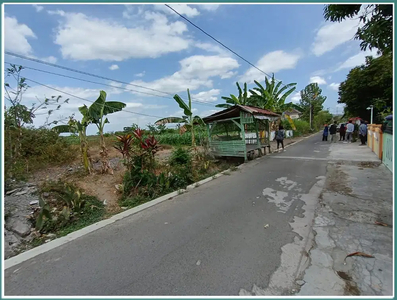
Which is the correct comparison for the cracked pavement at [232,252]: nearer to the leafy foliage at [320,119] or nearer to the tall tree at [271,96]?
the tall tree at [271,96]

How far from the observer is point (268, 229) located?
11.0 feet

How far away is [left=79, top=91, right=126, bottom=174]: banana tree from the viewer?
21.5ft

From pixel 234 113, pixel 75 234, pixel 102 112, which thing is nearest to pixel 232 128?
pixel 234 113

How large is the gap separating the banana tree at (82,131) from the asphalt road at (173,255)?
11.0 ft

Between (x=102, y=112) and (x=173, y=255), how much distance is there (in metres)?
5.45

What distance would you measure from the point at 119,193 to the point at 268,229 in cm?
375

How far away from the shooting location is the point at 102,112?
6.65 m

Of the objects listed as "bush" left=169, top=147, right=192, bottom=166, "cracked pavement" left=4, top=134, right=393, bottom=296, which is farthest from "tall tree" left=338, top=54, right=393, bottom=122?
"cracked pavement" left=4, top=134, right=393, bottom=296

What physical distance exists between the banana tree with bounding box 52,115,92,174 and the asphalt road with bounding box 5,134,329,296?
3.35 meters

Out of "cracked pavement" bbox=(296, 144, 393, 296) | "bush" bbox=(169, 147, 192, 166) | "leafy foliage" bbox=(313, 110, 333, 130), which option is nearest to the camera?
"cracked pavement" bbox=(296, 144, 393, 296)

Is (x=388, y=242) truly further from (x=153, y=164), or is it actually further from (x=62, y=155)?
(x=62, y=155)

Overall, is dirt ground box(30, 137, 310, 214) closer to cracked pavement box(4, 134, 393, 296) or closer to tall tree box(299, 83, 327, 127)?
cracked pavement box(4, 134, 393, 296)

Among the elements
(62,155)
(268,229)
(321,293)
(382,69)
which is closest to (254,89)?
(382,69)

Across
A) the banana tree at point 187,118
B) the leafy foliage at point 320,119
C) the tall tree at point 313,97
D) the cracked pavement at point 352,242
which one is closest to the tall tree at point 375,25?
the cracked pavement at point 352,242
